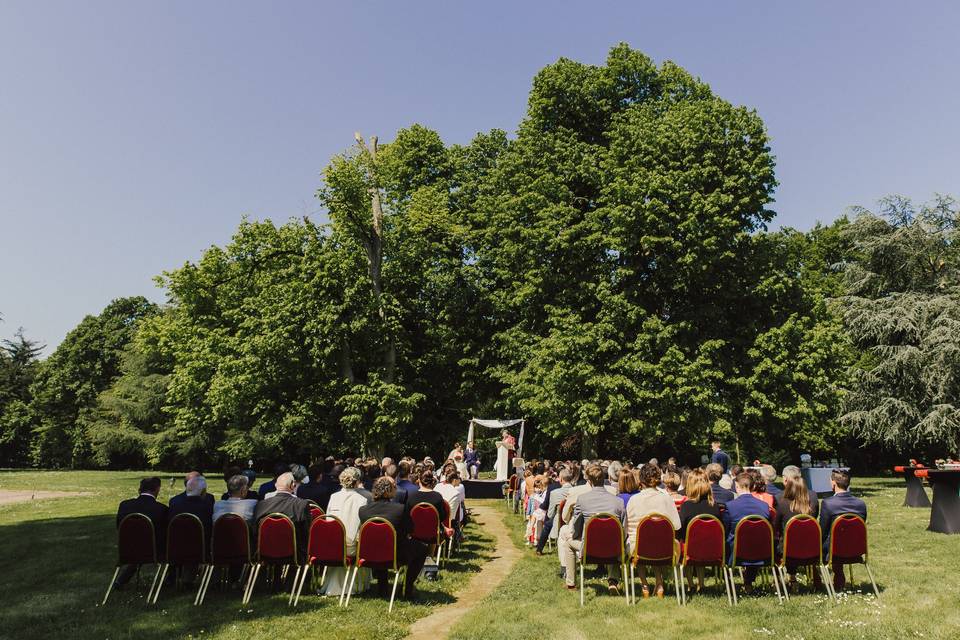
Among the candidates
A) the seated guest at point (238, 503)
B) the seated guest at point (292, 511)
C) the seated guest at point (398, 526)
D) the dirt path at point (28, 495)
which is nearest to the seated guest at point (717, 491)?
the seated guest at point (398, 526)

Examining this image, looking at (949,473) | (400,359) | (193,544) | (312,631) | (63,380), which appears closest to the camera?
(312,631)

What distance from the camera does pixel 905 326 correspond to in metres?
29.5

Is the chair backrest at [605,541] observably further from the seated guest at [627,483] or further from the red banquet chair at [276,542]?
the red banquet chair at [276,542]

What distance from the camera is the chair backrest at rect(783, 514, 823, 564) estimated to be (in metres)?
7.88

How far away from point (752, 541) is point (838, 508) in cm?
130

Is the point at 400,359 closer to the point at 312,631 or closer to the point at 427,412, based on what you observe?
the point at 427,412

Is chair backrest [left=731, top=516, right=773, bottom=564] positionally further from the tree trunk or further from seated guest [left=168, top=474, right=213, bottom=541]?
the tree trunk

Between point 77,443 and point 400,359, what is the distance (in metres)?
33.1

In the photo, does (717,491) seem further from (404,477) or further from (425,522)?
(404,477)

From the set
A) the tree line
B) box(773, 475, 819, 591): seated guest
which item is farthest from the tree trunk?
box(773, 475, 819, 591): seated guest

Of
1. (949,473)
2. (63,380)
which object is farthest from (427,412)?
(63,380)

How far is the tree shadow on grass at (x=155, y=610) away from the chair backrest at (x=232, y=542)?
50cm

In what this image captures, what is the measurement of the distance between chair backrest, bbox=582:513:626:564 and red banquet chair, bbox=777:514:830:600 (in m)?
1.97

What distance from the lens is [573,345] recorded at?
72.2 feet
